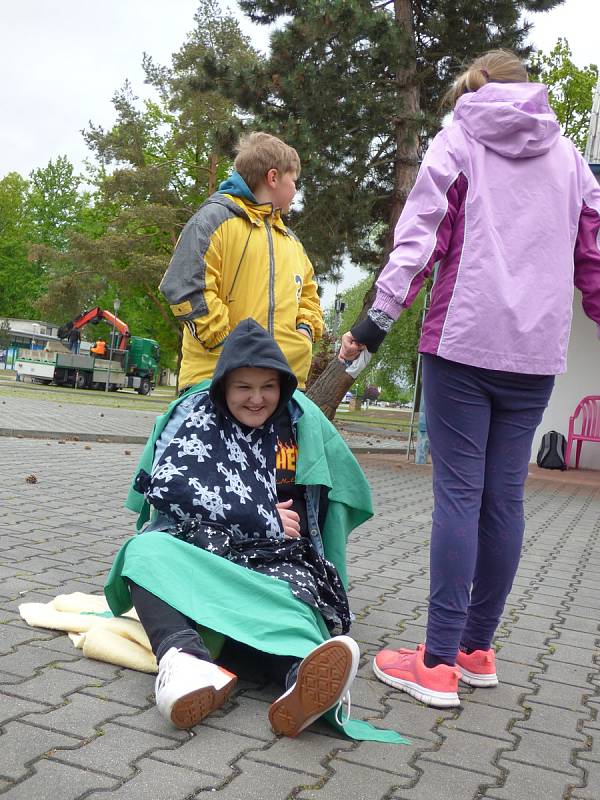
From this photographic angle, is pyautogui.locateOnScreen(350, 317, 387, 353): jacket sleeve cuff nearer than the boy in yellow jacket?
Yes

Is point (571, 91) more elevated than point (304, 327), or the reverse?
point (571, 91)

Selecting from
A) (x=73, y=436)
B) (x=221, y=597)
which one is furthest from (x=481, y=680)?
(x=73, y=436)

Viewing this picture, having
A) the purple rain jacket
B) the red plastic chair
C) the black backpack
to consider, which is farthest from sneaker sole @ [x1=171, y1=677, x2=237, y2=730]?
the black backpack

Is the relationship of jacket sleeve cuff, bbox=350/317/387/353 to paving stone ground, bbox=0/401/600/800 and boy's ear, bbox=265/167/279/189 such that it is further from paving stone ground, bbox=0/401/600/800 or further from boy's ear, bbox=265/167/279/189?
boy's ear, bbox=265/167/279/189

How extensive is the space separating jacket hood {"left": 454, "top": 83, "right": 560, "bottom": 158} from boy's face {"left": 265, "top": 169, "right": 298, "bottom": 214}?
47.5 inches

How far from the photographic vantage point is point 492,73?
10.7ft

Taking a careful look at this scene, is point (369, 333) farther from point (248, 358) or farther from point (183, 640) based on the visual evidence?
point (183, 640)

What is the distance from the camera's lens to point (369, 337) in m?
3.06

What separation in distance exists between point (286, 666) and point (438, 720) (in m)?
0.52

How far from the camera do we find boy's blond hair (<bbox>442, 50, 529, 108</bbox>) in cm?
325

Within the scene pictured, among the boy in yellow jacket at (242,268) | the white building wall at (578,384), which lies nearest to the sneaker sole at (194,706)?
the boy in yellow jacket at (242,268)

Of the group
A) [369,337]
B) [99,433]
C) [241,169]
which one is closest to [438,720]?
[369,337]

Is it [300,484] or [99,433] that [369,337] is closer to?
[300,484]

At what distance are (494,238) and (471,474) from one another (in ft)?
2.63
